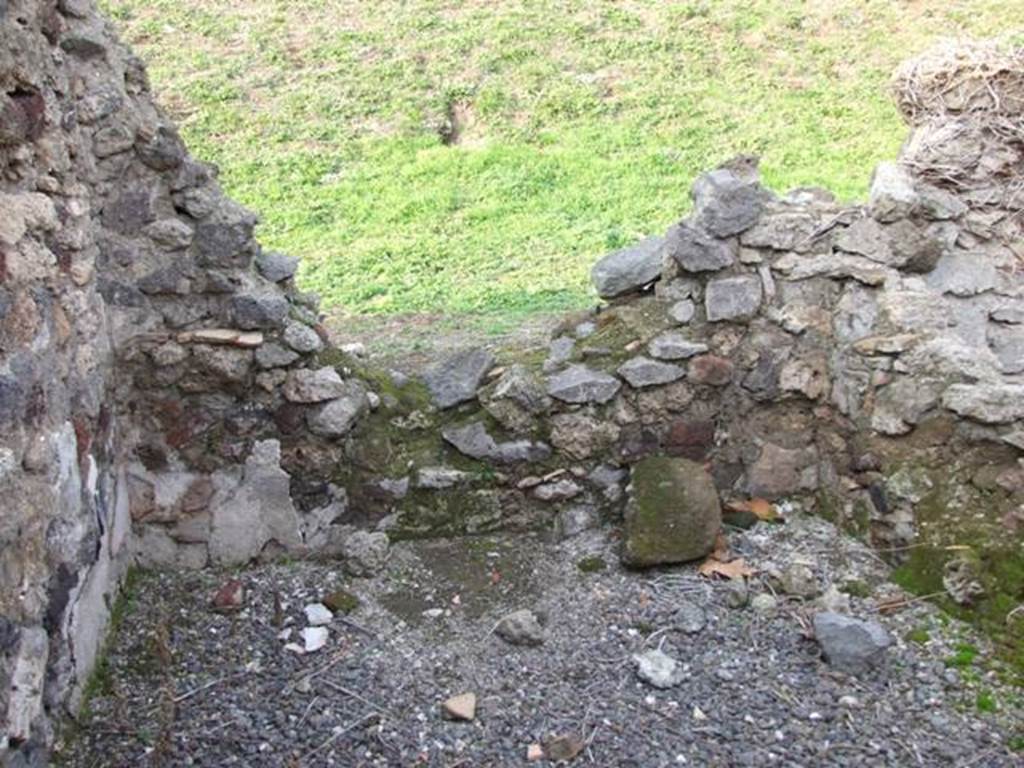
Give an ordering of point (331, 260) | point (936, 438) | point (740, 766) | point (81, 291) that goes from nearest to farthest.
Answer: point (740, 766)
point (81, 291)
point (936, 438)
point (331, 260)

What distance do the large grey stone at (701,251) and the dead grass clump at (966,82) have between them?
3.70 feet

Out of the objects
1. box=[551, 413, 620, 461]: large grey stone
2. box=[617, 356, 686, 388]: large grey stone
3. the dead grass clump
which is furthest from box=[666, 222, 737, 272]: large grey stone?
the dead grass clump

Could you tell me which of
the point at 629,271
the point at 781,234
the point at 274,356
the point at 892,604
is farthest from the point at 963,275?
the point at 274,356

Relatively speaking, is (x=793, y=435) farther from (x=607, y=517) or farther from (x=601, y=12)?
(x=601, y=12)

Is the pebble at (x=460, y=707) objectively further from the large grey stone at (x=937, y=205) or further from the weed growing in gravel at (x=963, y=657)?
the large grey stone at (x=937, y=205)

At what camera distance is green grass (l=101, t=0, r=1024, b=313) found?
7.35 m

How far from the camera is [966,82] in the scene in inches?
168

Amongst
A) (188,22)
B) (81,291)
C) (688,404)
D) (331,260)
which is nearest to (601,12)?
(188,22)

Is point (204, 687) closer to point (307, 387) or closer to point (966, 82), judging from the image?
point (307, 387)

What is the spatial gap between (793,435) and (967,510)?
732 millimetres

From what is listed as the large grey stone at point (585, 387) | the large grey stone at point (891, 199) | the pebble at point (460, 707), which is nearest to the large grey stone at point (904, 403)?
the large grey stone at point (891, 199)

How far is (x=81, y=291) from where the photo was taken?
10.7ft

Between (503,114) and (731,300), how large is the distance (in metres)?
6.69

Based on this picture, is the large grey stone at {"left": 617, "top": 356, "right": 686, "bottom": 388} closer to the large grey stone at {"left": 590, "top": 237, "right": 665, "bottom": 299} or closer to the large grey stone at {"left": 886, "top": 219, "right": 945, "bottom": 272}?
the large grey stone at {"left": 590, "top": 237, "right": 665, "bottom": 299}
